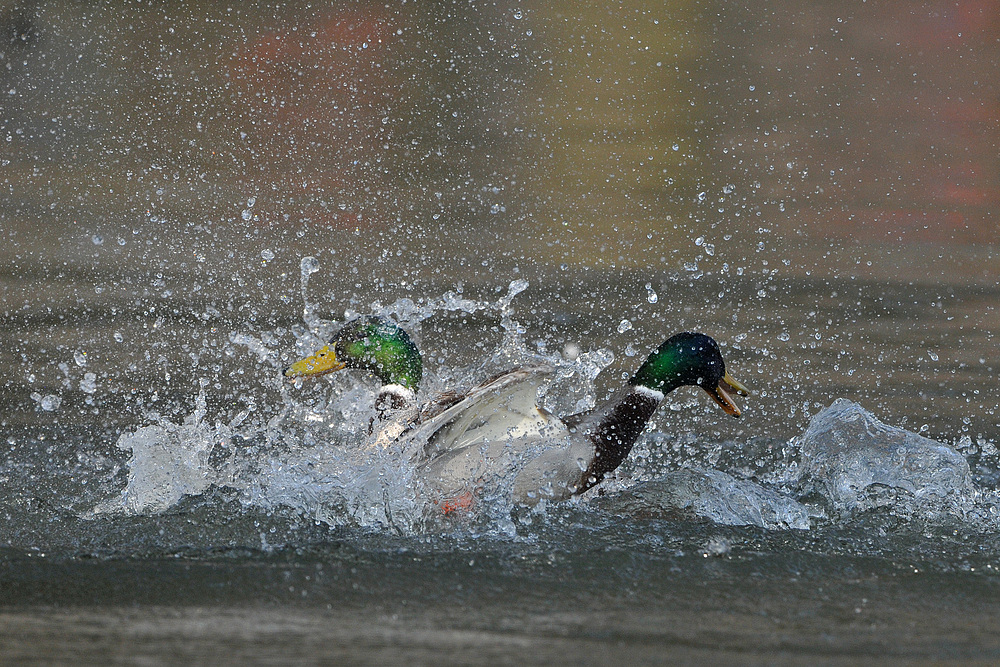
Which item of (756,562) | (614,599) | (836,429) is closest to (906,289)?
(836,429)

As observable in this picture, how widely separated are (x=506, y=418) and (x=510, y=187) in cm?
520

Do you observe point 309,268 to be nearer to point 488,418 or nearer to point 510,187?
point 510,187

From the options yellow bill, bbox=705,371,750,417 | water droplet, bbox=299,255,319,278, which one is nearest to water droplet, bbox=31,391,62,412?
water droplet, bbox=299,255,319,278

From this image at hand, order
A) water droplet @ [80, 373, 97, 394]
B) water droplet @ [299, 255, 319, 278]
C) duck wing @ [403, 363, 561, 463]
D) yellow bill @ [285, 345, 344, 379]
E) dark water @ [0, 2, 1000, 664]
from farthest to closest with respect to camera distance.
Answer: water droplet @ [299, 255, 319, 278], water droplet @ [80, 373, 97, 394], yellow bill @ [285, 345, 344, 379], duck wing @ [403, 363, 561, 463], dark water @ [0, 2, 1000, 664]

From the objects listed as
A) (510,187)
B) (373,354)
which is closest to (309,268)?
(373,354)

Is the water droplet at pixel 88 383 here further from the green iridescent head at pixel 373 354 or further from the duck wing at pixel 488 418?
the duck wing at pixel 488 418

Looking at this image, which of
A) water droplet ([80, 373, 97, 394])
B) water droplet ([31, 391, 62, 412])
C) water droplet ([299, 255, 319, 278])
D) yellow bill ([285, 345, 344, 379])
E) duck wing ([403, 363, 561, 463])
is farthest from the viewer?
water droplet ([299, 255, 319, 278])

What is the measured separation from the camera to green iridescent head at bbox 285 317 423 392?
16.5ft

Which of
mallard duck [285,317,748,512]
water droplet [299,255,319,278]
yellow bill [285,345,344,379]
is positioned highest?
water droplet [299,255,319,278]

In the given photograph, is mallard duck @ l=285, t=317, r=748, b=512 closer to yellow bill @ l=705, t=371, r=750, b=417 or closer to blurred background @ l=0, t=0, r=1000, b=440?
yellow bill @ l=705, t=371, r=750, b=417

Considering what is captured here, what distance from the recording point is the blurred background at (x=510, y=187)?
6.52m

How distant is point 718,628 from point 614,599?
0.32 m

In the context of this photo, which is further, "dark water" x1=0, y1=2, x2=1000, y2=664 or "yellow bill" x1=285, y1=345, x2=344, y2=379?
"yellow bill" x1=285, y1=345, x2=344, y2=379

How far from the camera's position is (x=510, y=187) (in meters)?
9.55
